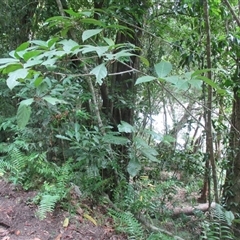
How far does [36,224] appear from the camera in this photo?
1909 mm

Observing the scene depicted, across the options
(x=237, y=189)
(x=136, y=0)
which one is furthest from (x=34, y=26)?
(x=237, y=189)

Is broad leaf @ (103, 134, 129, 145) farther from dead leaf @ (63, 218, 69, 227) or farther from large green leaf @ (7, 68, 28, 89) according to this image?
large green leaf @ (7, 68, 28, 89)

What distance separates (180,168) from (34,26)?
2.88 meters

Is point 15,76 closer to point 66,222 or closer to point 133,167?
point 133,167

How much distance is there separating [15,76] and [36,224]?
4.27 feet

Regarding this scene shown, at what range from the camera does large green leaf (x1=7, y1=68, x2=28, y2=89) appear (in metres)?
1.00

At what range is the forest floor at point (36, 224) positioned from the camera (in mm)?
1826

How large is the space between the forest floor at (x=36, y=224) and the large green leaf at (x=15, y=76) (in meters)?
1.23

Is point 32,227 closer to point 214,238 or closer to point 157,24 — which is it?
point 214,238

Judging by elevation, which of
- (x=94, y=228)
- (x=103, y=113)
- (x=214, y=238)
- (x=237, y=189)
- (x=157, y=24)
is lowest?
(x=237, y=189)

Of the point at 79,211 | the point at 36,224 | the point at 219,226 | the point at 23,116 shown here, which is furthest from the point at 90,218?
the point at 23,116

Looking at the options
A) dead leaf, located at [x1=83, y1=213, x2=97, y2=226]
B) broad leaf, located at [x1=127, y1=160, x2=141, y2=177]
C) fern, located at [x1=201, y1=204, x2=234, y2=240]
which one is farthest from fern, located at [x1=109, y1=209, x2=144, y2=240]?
fern, located at [x1=201, y1=204, x2=234, y2=240]

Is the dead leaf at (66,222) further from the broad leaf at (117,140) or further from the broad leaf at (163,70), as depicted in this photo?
the broad leaf at (163,70)

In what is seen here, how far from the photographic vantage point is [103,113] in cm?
342
